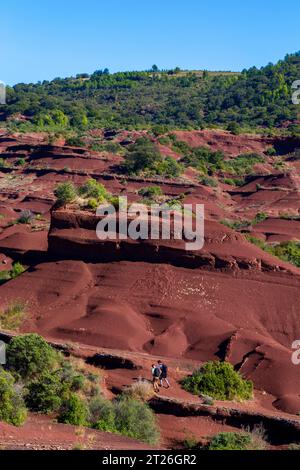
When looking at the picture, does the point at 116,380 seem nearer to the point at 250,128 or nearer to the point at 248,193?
the point at 248,193

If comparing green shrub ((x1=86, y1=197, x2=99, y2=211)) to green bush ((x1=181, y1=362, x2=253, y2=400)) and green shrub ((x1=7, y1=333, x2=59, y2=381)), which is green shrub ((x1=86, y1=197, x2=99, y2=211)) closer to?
green shrub ((x1=7, y1=333, x2=59, y2=381))

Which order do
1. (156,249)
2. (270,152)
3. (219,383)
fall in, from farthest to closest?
(270,152)
(156,249)
(219,383)

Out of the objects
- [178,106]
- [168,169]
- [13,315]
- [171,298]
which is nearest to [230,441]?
[171,298]

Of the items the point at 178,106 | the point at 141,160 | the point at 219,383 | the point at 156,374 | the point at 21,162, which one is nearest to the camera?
the point at 156,374

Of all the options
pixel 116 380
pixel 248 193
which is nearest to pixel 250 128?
pixel 248 193

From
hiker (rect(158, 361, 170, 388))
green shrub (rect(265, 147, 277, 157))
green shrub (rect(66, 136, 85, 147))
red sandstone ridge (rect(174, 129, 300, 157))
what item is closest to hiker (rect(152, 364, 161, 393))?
hiker (rect(158, 361, 170, 388))

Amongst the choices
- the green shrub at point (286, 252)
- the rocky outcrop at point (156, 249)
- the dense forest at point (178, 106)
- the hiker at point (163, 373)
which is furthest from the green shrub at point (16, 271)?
the dense forest at point (178, 106)

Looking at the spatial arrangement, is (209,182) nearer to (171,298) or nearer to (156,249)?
(156,249)
